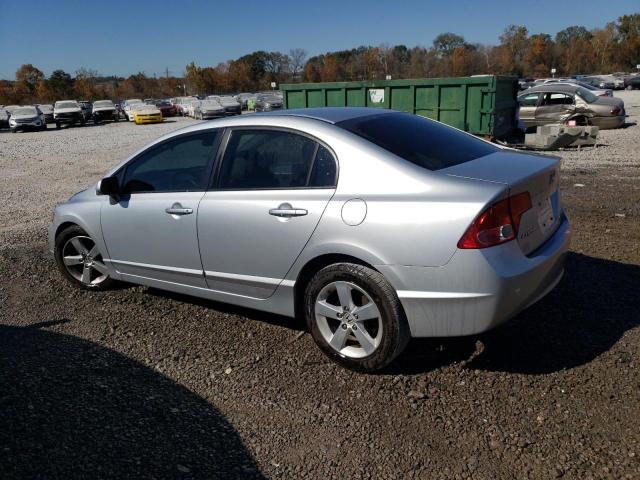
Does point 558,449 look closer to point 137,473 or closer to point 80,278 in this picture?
point 137,473

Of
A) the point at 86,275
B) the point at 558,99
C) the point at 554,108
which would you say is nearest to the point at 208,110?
the point at 558,99

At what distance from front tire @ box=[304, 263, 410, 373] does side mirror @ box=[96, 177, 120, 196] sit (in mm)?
2027

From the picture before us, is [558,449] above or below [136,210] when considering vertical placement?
below

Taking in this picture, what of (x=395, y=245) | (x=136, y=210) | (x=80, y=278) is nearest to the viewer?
Answer: (x=395, y=245)

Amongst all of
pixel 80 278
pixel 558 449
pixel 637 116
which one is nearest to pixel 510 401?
pixel 558 449

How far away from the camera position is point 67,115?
37000 mm

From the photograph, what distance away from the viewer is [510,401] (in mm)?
3072

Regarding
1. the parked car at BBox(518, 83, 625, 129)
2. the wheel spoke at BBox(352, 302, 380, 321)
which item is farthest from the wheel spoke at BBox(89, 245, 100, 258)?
the parked car at BBox(518, 83, 625, 129)

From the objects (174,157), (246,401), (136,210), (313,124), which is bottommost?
(246,401)

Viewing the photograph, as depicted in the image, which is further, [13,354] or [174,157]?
[174,157]

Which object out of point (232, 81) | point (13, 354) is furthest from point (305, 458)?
point (232, 81)

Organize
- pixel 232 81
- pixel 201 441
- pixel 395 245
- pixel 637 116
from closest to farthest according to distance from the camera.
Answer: pixel 201 441, pixel 395 245, pixel 637 116, pixel 232 81

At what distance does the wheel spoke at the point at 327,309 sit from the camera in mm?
3424

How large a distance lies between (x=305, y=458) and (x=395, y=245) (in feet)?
4.00
